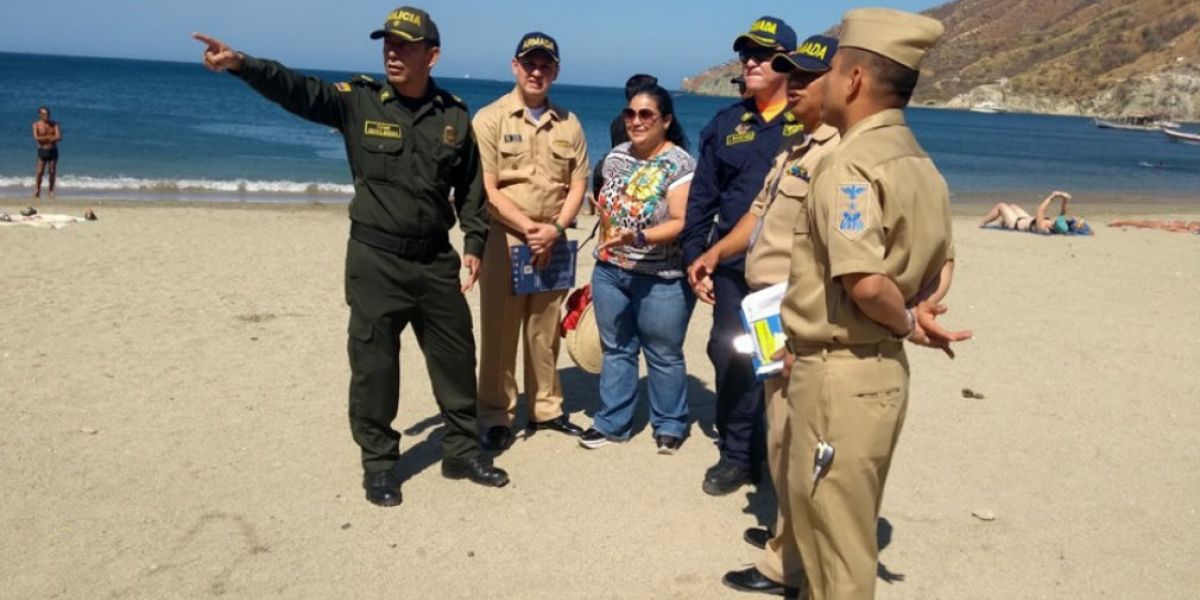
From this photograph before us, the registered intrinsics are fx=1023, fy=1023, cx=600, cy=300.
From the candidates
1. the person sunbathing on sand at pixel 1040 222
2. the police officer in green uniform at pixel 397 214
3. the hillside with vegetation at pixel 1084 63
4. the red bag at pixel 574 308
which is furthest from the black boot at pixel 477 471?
the hillside with vegetation at pixel 1084 63

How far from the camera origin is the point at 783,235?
414 centimetres

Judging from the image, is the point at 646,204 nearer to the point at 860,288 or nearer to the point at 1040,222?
the point at 860,288

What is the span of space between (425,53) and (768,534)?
107 inches

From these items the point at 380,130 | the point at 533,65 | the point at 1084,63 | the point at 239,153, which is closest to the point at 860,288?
the point at 380,130

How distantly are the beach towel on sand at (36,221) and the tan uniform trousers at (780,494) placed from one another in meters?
10.9

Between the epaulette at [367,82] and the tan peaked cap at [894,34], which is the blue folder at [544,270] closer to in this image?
the epaulette at [367,82]

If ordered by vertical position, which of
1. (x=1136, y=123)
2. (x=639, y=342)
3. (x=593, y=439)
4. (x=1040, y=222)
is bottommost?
(x=593, y=439)

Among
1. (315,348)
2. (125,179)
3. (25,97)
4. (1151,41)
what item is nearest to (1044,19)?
(1151,41)

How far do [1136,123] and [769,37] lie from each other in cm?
→ 11148

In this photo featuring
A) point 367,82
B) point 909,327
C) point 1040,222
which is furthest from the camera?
point 1040,222

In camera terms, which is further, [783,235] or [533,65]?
[533,65]

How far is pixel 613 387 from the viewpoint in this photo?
580 cm

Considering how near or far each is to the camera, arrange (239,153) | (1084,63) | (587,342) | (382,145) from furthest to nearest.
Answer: (1084,63)
(239,153)
(587,342)
(382,145)

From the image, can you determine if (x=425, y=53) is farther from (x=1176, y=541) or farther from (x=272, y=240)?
(x=272, y=240)
